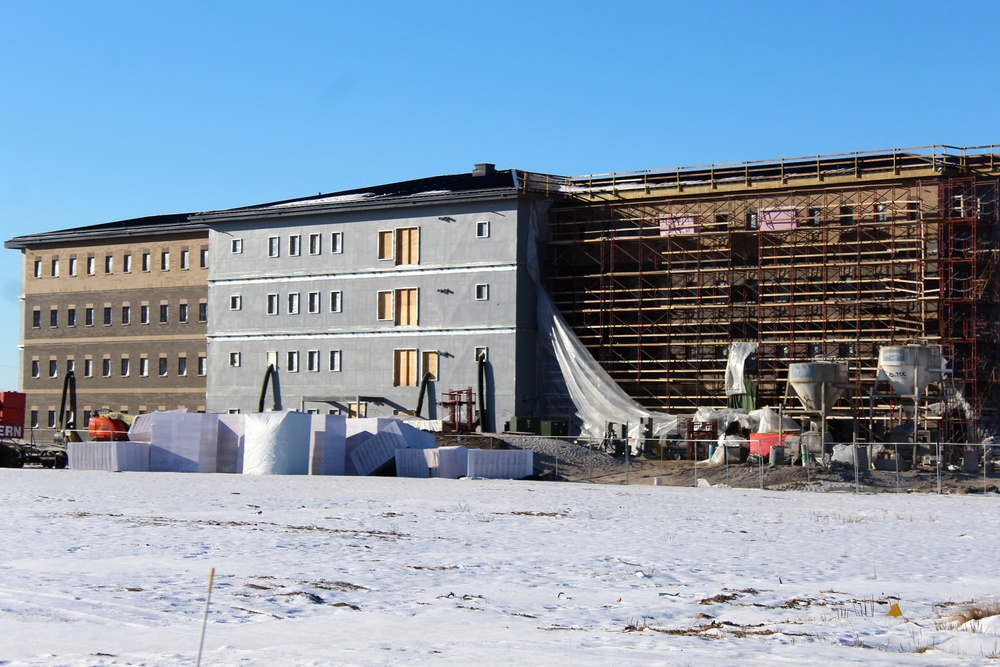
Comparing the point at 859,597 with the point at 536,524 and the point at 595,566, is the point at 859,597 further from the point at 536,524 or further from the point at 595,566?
the point at 536,524

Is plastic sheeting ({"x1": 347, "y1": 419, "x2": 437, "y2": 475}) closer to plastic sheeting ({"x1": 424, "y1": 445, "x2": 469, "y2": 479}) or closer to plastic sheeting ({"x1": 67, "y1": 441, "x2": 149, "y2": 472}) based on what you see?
plastic sheeting ({"x1": 424, "y1": 445, "x2": 469, "y2": 479})

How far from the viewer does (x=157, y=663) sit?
12.1 m

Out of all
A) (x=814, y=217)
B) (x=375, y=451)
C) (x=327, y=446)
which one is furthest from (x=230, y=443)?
(x=814, y=217)

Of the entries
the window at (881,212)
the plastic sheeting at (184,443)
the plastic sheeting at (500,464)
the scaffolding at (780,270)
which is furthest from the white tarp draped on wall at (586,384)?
the plastic sheeting at (184,443)

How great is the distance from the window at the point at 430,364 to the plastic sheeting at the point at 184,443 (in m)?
20.0

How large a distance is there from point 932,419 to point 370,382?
29.0 m

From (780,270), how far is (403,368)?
20.1 m

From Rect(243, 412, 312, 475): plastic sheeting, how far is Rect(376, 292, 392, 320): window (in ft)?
72.3

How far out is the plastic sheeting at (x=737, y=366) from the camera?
61719 mm

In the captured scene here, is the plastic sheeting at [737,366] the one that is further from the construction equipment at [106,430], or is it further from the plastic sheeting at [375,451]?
the construction equipment at [106,430]

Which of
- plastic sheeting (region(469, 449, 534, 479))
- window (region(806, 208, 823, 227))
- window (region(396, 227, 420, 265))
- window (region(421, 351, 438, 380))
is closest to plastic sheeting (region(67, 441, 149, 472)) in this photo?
plastic sheeting (region(469, 449, 534, 479))

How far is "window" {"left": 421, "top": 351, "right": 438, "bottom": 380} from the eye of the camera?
69.6 meters

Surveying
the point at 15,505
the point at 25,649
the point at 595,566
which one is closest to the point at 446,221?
the point at 15,505

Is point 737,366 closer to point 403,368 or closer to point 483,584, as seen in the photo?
point 403,368
